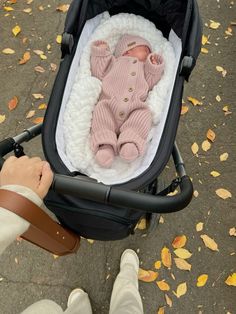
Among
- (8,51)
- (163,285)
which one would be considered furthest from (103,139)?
(8,51)

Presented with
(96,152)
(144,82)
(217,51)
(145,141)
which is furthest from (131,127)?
(217,51)

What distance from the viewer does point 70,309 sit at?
173cm

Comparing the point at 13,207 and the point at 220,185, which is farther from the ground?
the point at 13,207

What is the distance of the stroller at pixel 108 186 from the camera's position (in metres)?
1.27

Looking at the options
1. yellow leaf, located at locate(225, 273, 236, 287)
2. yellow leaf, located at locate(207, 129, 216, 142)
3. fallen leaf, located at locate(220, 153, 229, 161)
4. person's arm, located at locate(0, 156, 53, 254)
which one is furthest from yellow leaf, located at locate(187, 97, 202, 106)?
person's arm, located at locate(0, 156, 53, 254)

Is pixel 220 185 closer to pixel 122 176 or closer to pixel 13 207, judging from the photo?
pixel 122 176

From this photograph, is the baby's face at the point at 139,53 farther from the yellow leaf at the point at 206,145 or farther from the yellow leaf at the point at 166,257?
the yellow leaf at the point at 166,257

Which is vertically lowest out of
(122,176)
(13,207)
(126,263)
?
(126,263)

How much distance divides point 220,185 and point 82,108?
114 cm

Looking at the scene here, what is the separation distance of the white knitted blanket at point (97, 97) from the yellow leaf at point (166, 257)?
0.75m

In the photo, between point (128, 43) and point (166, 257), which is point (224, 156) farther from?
point (128, 43)

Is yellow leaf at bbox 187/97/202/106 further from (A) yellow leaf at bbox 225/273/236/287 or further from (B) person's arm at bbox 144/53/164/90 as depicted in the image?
(A) yellow leaf at bbox 225/273/236/287

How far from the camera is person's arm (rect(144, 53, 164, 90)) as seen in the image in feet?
6.51

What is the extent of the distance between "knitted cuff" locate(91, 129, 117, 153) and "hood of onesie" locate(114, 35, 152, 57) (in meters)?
0.65
